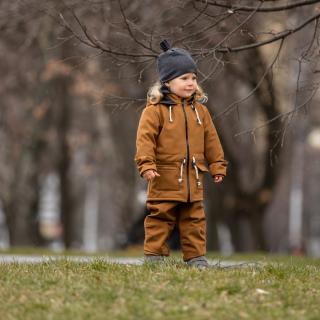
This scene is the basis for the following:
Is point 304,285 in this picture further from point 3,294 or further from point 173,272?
point 3,294

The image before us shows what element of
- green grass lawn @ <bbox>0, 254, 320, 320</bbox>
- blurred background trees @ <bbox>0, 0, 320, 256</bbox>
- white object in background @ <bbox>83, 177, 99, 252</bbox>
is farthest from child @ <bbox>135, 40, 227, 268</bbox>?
white object in background @ <bbox>83, 177, 99, 252</bbox>

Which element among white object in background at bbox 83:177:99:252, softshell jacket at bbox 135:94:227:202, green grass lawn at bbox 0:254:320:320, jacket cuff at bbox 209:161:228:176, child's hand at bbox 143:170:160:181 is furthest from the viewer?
white object in background at bbox 83:177:99:252

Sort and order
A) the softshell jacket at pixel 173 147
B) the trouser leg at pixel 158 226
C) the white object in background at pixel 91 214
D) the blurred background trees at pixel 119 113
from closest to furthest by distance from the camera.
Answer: the softshell jacket at pixel 173 147 → the trouser leg at pixel 158 226 → the blurred background trees at pixel 119 113 → the white object in background at pixel 91 214

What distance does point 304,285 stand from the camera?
7551 millimetres

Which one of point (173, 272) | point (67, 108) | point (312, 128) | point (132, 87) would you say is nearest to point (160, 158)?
point (173, 272)

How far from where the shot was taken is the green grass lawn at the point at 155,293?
651cm

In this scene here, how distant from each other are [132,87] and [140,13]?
29.8ft

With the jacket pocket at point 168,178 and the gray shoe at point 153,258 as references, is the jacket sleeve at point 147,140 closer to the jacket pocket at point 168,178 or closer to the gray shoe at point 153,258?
the jacket pocket at point 168,178

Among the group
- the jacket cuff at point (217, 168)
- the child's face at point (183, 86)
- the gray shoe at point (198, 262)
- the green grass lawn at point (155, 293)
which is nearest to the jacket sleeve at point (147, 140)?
the child's face at point (183, 86)

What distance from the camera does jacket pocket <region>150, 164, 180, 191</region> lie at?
8.24 m

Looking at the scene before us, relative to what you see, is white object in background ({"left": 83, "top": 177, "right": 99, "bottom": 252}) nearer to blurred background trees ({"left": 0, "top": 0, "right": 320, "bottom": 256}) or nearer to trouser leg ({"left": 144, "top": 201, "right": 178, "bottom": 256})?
blurred background trees ({"left": 0, "top": 0, "right": 320, "bottom": 256})

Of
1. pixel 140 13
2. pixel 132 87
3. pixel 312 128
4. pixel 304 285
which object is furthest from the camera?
pixel 312 128

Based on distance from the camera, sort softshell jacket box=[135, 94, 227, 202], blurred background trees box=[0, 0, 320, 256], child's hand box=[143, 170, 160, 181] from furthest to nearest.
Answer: blurred background trees box=[0, 0, 320, 256] → softshell jacket box=[135, 94, 227, 202] → child's hand box=[143, 170, 160, 181]

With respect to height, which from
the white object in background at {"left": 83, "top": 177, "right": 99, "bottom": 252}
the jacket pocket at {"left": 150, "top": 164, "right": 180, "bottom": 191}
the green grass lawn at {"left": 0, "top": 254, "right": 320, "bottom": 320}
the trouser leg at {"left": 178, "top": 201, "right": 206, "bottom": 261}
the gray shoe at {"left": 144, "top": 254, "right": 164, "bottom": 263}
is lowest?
the white object in background at {"left": 83, "top": 177, "right": 99, "bottom": 252}
